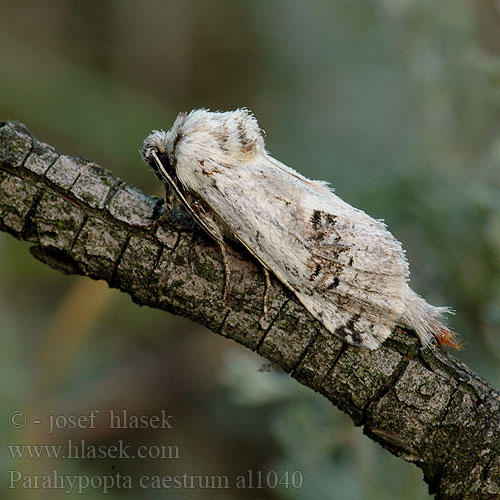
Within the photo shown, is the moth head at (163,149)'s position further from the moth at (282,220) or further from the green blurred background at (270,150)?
the green blurred background at (270,150)

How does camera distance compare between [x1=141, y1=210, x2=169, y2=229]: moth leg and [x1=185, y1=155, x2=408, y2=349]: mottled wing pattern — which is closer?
[x1=141, y1=210, x2=169, y2=229]: moth leg

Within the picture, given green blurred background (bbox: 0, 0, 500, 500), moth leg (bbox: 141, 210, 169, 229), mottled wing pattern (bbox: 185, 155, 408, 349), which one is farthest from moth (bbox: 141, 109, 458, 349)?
green blurred background (bbox: 0, 0, 500, 500)

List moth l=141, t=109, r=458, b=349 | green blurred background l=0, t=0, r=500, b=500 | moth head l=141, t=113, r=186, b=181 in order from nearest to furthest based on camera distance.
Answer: moth l=141, t=109, r=458, b=349
moth head l=141, t=113, r=186, b=181
green blurred background l=0, t=0, r=500, b=500

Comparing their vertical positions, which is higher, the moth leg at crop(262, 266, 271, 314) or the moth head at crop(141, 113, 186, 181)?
the moth head at crop(141, 113, 186, 181)

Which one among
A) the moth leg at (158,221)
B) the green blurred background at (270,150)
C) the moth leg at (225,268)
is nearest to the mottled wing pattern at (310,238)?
the moth leg at (225,268)

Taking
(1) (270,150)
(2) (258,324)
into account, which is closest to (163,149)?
(2) (258,324)

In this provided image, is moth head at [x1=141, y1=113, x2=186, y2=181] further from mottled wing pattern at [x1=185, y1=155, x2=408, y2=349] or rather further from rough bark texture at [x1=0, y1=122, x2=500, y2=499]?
rough bark texture at [x1=0, y1=122, x2=500, y2=499]

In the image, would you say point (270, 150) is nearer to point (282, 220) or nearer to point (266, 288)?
point (282, 220)

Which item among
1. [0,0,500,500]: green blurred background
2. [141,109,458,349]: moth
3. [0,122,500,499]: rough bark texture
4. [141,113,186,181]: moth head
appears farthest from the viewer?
[0,0,500,500]: green blurred background
